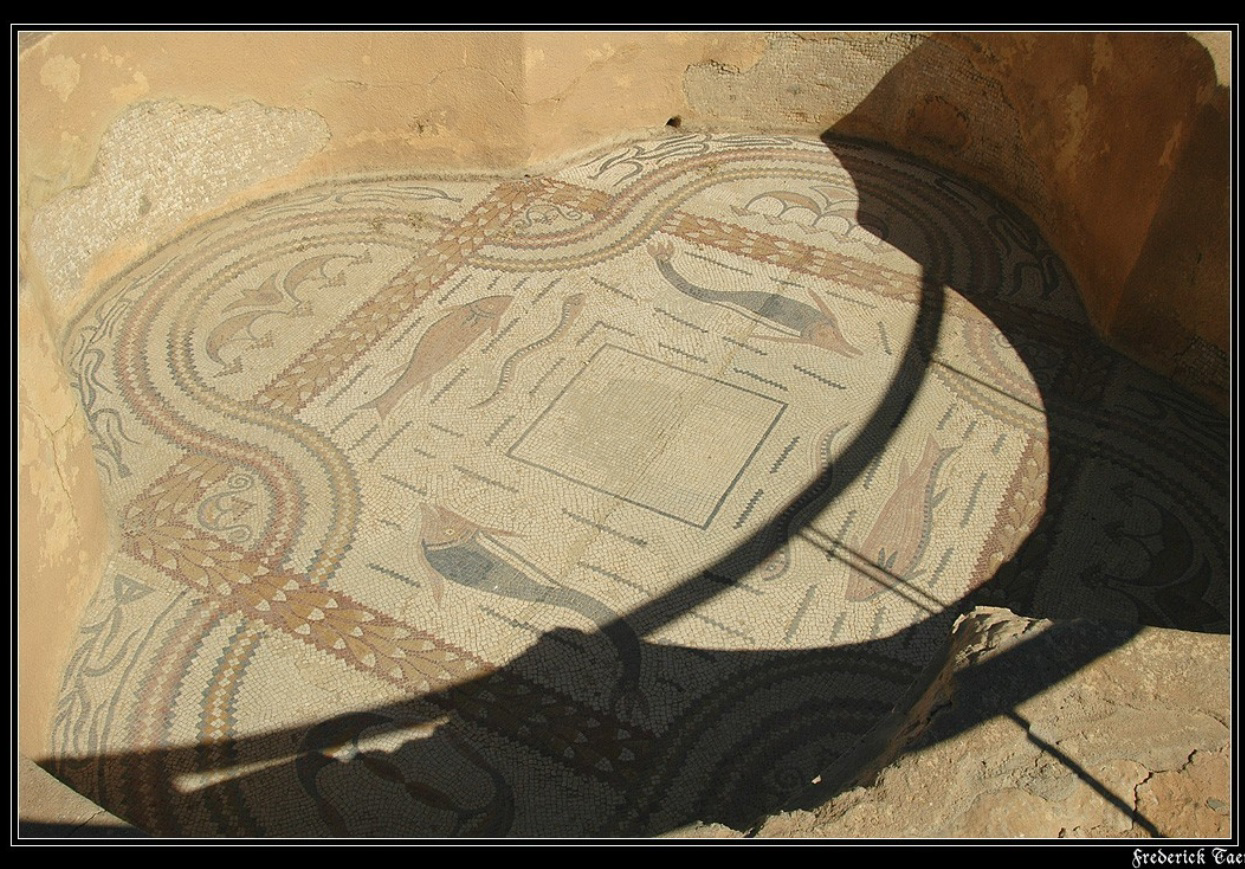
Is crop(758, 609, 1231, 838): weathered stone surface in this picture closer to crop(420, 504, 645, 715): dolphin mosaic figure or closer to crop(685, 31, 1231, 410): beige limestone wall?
crop(420, 504, 645, 715): dolphin mosaic figure

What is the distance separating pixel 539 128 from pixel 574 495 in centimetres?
233

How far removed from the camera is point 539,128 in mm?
5223

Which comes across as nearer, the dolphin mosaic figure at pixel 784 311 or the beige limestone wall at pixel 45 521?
the beige limestone wall at pixel 45 521

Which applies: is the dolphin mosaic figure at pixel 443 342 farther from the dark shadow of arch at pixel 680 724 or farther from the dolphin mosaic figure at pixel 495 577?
the dark shadow of arch at pixel 680 724

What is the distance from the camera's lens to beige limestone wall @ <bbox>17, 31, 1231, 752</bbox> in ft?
12.3

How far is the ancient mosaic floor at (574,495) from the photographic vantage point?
2.96m

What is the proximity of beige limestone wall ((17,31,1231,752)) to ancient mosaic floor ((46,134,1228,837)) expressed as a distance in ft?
0.61

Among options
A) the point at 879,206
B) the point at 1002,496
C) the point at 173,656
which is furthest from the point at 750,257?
the point at 173,656

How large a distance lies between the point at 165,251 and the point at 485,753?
9.55ft

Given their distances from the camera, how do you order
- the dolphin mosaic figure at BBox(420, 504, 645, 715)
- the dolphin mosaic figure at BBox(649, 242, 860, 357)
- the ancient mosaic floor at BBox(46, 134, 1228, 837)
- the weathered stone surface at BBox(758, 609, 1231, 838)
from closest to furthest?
the weathered stone surface at BBox(758, 609, 1231, 838) → the ancient mosaic floor at BBox(46, 134, 1228, 837) → the dolphin mosaic figure at BBox(420, 504, 645, 715) → the dolphin mosaic figure at BBox(649, 242, 860, 357)

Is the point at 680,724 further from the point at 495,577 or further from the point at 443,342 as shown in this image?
the point at 443,342

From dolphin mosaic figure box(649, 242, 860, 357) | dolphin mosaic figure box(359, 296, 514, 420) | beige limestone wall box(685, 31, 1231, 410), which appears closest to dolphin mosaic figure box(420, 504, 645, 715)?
dolphin mosaic figure box(359, 296, 514, 420)

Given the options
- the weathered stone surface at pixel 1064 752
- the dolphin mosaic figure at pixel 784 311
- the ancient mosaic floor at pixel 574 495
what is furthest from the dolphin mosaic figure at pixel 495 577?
the dolphin mosaic figure at pixel 784 311

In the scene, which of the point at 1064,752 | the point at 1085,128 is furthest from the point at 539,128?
the point at 1064,752
